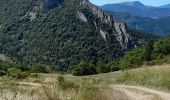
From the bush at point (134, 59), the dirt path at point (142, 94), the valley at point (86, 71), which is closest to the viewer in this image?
the valley at point (86, 71)

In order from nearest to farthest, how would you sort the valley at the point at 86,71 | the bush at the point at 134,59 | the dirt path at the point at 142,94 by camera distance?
the valley at the point at 86,71 → the dirt path at the point at 142,94 → the bush at the point at 134,59

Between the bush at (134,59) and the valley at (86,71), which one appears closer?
the valley at (86,71)

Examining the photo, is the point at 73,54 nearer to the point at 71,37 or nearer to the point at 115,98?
the point at 71,37

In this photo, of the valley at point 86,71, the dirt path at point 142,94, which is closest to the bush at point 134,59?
the valley at point 86,71

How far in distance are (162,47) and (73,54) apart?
10243 centimetres

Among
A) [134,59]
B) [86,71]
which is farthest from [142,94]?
[134,59]

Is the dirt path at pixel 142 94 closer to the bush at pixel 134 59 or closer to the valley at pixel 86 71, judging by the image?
the valley at pixel 86 71

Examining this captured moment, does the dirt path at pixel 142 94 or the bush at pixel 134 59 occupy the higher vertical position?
the dirt path at pixel 142 94

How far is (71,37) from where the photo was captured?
199625 millimetres

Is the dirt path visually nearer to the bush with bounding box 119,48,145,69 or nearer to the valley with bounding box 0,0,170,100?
the valley with bounding box 0,0,170,100

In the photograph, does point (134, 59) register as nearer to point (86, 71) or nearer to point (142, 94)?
point (86, 71)

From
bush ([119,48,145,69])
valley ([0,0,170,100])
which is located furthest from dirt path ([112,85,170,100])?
bush ([119,48,145,69])

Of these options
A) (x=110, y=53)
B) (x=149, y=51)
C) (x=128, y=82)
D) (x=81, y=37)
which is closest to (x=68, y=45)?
(x=81, y=37)

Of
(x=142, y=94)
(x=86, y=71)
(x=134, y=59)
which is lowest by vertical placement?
(x=134, y=59)
